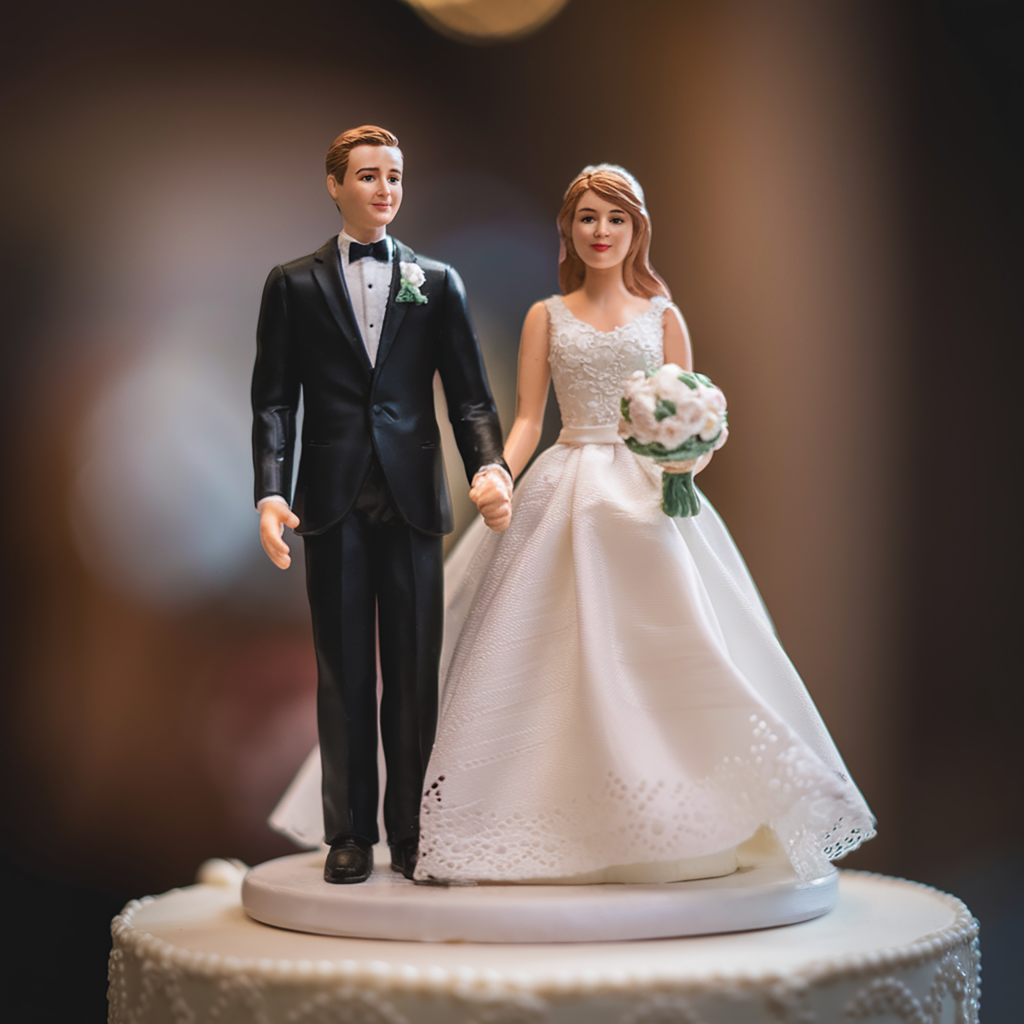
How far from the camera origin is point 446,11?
4.30 m

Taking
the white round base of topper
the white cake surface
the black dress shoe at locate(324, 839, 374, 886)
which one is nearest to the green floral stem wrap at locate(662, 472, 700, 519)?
the white round base of topper

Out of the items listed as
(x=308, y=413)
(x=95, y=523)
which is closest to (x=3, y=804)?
(x=95, y=523)

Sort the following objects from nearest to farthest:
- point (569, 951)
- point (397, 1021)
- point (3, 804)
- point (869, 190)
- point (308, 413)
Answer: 1. point (397, 1021)
2. point (569, 951)
3. point (308, 413)
4. point (3, 804)
5. point (869, 190)

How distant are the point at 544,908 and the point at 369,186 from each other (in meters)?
1.67

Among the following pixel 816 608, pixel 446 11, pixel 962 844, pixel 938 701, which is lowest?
pixel 962 844

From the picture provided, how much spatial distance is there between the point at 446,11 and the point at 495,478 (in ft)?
7.92

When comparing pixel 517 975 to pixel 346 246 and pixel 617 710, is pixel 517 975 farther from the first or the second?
pixel 346 246

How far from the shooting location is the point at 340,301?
107 inches

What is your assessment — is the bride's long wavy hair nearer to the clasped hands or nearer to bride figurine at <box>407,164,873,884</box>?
bride figurine at <box>407,164,873,884</box>

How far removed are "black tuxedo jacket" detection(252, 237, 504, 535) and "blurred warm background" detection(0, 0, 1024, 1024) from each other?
151cm

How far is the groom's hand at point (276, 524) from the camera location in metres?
2.59

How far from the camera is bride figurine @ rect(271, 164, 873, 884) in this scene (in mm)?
2432

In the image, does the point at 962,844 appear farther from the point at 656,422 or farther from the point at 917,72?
the point at 917,72

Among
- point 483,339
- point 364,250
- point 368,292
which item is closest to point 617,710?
point 368,292
